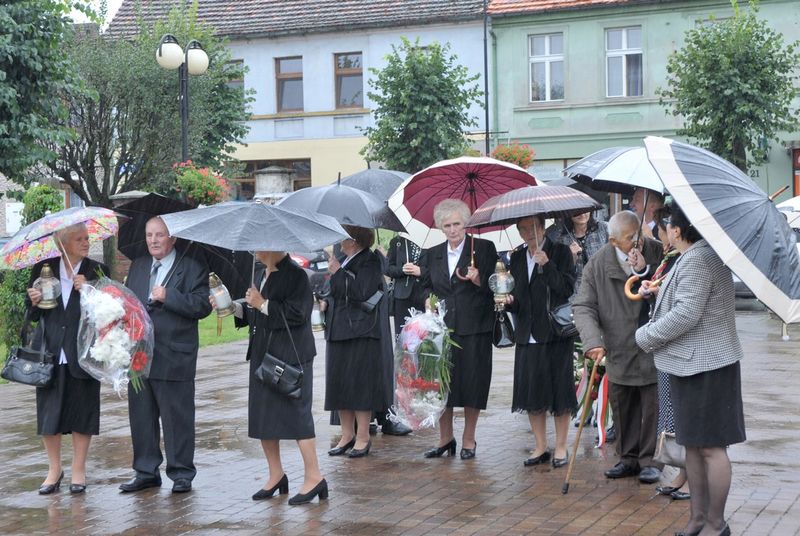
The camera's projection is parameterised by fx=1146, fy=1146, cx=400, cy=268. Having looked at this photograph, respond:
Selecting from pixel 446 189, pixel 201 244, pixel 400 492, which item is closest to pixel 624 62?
pixel 446 189

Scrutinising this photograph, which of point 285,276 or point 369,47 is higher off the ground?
point 369,47

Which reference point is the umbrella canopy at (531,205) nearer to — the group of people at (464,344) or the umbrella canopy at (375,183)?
the group of people at (464,344)

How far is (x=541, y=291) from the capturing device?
8.23 meters

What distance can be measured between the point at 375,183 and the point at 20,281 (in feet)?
18.7

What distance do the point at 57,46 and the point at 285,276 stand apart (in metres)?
7.64

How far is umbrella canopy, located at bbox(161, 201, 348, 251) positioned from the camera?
6.63 m

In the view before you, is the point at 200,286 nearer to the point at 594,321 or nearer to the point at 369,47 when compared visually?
the point at 594,321

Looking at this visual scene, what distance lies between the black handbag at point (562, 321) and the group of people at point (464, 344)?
0.06m

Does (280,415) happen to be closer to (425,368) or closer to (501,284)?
(425,368)

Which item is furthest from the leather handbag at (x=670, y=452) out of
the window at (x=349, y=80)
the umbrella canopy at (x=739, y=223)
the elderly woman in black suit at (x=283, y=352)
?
the window at (x=349, y=80)

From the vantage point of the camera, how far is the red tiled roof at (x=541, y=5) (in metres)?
30.8

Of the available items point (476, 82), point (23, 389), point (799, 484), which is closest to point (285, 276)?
point (799, 484)

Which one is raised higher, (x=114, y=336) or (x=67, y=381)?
(x=114, y=336)

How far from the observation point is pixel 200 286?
7770 mm
